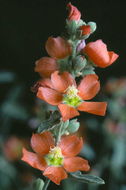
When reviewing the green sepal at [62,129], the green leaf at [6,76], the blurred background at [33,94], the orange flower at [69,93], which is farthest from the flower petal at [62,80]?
the green leaf at [6,76]

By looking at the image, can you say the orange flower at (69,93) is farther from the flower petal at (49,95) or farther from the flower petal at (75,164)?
the flower petal at (75,164)

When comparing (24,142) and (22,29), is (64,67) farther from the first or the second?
(22,29)

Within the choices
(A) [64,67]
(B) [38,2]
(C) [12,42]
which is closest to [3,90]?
(C) [12,42]

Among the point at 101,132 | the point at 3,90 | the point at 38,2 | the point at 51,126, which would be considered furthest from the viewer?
the point at 3,90

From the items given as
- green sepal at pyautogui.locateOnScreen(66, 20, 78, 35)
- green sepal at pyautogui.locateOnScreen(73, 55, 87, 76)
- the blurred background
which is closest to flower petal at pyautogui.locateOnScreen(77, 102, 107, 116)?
green sepal at pyautogui.locateOnScreen(73, 55, 87, 76)

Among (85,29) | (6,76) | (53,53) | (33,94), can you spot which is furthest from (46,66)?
(33,94)

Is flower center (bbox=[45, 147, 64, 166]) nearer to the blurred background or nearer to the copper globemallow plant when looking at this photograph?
the copper globemallow plant
